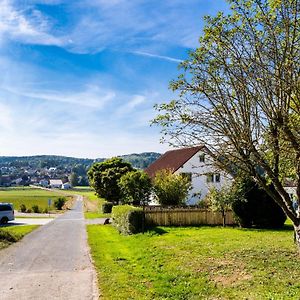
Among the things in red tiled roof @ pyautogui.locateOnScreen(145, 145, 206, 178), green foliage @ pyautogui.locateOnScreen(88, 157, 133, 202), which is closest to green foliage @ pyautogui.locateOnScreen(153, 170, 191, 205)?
red tiled roof @ pyautogui.locateOnScreen(145, 145, 206, 178)

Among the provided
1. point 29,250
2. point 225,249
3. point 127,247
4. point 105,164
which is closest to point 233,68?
point 225,249

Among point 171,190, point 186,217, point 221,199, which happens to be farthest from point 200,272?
point 171,190

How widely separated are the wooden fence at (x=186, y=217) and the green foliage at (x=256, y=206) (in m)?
3.18

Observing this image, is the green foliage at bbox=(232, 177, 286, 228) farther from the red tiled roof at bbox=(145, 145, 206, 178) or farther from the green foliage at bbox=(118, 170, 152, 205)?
the red tiled roof at bbox=(145, 145, 206, 178)

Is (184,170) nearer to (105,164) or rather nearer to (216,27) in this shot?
(105,164)

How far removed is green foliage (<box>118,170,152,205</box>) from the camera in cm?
4153

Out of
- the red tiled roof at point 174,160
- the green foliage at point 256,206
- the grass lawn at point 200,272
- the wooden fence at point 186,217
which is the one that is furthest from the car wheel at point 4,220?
the grass lawn at point 200,272

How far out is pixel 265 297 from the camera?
9.93 meters

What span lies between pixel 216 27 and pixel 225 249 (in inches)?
391

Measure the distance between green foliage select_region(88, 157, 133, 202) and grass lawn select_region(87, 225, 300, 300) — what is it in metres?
38.7

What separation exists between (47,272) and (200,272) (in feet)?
18.6

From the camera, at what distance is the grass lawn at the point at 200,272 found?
10.8 metres

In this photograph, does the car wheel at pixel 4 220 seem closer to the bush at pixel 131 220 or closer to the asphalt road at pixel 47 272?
the bush at pixel 131 220

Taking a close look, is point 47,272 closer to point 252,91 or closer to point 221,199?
point 252,91
